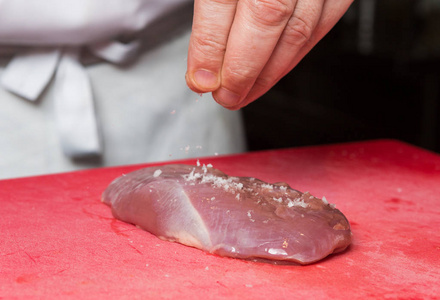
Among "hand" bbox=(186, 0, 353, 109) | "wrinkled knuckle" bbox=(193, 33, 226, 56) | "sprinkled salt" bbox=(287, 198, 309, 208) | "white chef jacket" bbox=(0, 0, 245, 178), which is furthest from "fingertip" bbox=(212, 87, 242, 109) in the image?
"white chef jacket" bbox=(0, 0, 245, 178)

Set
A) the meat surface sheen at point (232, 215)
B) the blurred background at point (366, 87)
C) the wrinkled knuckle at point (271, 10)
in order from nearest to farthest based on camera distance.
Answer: the meat surface sheen at point (232, 215)
the wrinkled knuckle at point (271, 10)
the blurred background at point (366, 87)

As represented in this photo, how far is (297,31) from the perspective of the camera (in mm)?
1502

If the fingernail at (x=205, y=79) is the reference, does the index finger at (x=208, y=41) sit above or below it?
above

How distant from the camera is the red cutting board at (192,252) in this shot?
44.4 inches

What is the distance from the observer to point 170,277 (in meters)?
1.18

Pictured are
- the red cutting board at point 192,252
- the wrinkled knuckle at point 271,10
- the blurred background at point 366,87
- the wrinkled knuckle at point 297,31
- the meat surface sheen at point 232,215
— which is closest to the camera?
the red cutting board at point 192,252

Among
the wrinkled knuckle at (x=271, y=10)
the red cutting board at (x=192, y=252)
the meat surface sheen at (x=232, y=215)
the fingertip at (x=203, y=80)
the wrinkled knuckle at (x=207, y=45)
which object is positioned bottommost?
the red cutting board at (x=192, y=252)

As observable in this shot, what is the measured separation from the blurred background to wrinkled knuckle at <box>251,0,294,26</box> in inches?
153

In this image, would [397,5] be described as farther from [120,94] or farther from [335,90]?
[120,94]

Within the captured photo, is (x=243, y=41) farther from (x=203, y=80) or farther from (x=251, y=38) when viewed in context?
(x=203, y=80)

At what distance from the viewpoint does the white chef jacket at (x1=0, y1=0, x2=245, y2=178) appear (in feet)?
6.49

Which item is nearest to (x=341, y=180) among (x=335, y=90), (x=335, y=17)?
(x=335, y=17)

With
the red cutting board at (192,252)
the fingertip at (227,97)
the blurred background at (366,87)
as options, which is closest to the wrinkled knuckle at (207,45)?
the fingertip at (227,97)

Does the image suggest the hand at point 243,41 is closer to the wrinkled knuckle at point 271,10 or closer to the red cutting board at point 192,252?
the wrinkled knuckle at point 271,10
